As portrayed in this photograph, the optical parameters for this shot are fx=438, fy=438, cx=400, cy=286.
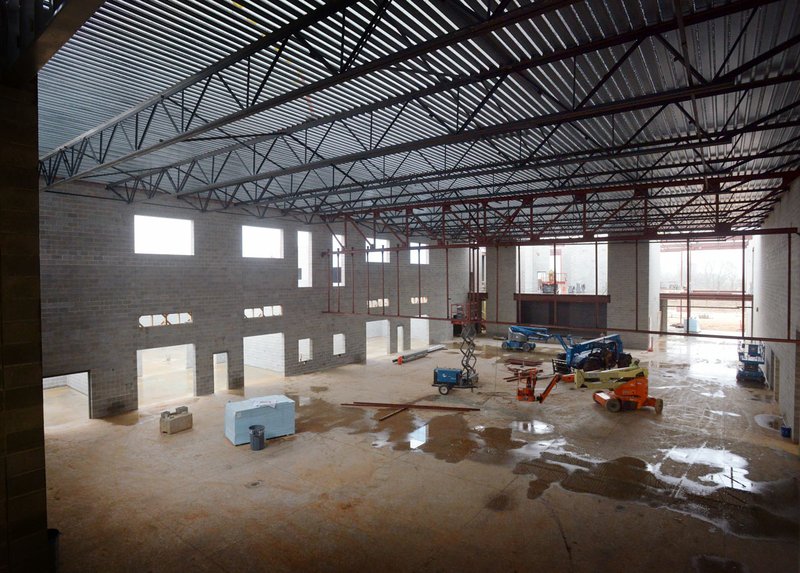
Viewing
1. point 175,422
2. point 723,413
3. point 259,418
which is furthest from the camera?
point 723,413

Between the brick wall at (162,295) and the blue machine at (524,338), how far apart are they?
35.6 ft

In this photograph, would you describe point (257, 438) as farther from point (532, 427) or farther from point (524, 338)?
point (524, 338)

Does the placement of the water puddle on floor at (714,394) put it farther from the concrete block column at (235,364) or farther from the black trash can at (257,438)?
the concrete block column at (235,364)

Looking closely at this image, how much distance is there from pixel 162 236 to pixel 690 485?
21335 millimetres

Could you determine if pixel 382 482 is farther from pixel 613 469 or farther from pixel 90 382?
pixel 90 382

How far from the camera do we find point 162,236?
19891 millimetres

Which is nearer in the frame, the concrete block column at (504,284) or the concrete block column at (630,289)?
the concrete block column at (630,289)

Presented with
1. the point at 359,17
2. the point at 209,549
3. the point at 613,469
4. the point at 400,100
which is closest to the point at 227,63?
the point at 359,17

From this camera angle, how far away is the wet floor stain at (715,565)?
7648mm

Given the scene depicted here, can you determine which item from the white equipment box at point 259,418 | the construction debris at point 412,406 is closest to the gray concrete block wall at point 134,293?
the white equipment box at point 259,418

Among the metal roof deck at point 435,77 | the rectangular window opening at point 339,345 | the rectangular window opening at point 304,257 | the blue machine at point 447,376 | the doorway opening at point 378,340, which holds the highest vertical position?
the metal roof deck at point 435,77

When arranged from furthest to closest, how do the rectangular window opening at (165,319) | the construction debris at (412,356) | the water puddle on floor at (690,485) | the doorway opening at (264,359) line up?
the construction debris at (412,356) → the doorway opening at (264,359) → the rectangular window opening at (165,319) → the water puddle on floor at (690,485)

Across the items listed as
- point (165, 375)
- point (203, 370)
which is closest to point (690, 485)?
point (203, 370)

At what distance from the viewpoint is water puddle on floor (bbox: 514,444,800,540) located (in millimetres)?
9234
